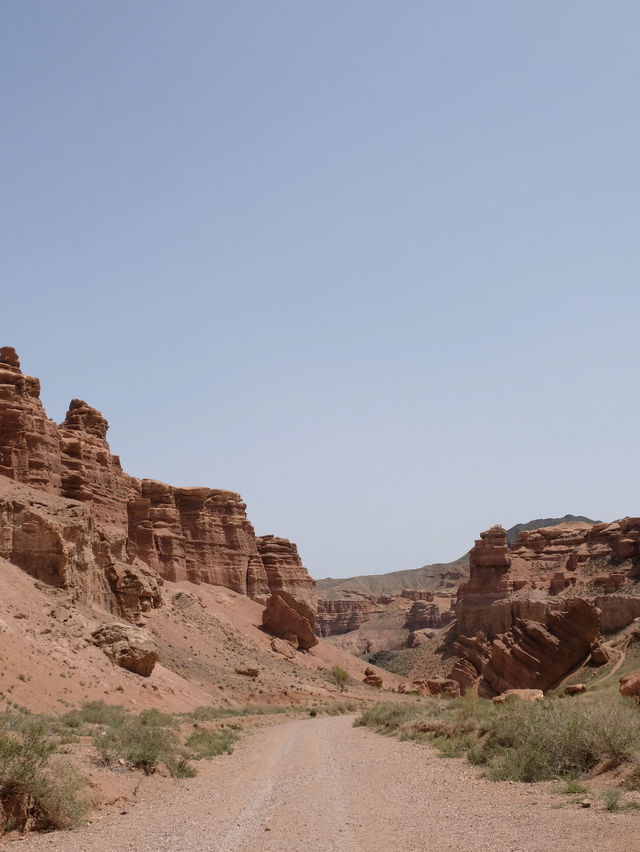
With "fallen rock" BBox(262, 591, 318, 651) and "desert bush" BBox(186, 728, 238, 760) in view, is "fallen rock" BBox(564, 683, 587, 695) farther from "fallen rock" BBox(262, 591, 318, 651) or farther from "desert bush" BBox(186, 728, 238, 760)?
"fallen rock" BBox(262, 591, 318, 651)

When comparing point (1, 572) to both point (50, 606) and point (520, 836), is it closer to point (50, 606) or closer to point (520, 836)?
point (50, 606)

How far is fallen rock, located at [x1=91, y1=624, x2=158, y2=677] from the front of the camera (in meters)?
34.8

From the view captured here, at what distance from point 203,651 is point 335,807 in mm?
40659

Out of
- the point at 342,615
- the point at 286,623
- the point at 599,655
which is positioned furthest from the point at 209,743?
the point at 342,615

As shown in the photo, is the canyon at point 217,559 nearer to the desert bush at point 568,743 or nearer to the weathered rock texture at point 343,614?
the desert bush at point 568,743

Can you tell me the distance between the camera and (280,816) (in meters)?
12.3

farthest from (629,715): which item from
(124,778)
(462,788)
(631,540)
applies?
(631,540)

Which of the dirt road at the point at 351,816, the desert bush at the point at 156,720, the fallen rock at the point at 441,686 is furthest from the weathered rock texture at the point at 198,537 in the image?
the dirt road at the point at 351,816

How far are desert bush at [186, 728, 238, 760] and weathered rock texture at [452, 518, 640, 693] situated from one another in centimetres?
1888

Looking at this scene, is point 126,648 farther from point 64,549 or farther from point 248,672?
point 248,672

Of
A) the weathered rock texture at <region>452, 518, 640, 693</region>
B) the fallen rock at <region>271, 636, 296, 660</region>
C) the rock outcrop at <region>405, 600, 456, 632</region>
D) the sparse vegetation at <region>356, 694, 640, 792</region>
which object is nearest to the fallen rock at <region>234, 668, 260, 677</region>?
the fallen rock at <region>271, 636, 296, 660</region>

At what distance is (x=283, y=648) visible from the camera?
6569 centimetres

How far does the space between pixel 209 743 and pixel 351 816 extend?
1255cm

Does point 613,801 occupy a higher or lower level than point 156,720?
higher
